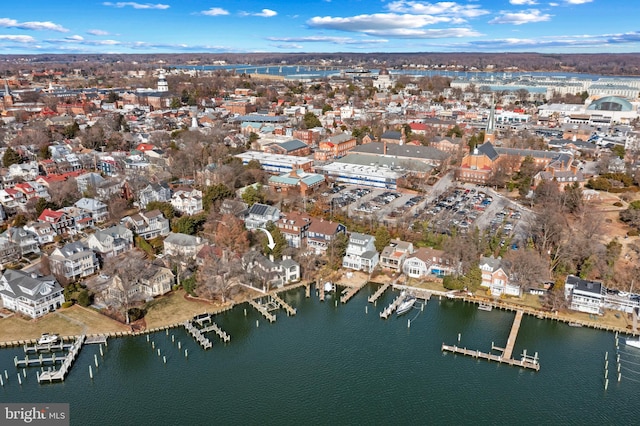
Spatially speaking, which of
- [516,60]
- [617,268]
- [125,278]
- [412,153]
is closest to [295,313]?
[125,278]

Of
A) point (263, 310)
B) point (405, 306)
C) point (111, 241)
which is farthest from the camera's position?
point (111, 241)

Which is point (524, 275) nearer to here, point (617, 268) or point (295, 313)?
point (617, 268)

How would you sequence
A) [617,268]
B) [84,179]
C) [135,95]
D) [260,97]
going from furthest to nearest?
[260,97] < [135,95] < [84,179] < [617,268]

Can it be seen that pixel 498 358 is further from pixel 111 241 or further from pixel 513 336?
pixel 111 241

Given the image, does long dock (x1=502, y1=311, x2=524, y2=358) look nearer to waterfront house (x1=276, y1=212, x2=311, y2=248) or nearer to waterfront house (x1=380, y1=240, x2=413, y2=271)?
waterfront house (x1=380, y1=240, x2=413, y2=271)

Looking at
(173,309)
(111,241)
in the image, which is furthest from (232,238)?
(111,241)

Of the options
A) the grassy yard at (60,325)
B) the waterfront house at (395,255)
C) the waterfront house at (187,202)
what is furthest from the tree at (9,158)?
the waterfront house at (395,255)

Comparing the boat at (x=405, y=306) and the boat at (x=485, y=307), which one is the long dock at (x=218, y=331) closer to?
the boat at (x=405, y=306)
